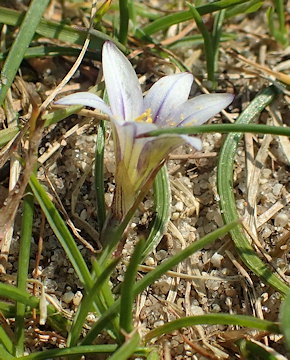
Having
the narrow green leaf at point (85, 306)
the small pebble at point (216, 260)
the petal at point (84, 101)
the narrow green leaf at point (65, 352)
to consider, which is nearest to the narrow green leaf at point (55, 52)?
the petal at point (84, 101)

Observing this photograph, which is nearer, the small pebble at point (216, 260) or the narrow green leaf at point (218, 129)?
the narrow green leaf at point (218, 129)

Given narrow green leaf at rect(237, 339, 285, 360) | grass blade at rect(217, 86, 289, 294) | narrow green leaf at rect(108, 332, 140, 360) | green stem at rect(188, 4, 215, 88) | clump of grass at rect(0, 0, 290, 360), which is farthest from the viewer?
green stem at rect(188, 4, 215, 88)

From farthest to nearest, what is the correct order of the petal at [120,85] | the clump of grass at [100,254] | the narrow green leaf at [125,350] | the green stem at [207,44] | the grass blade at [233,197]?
the green stem at [207,44] < the grass blade at [233,197] < the petal at [120,85] < the clump of grass at [100,254] < the narrow green leaf at [125,350]

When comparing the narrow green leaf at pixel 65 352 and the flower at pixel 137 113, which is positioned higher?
the flower at pixel 137 113

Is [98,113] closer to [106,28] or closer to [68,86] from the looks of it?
[68,86]

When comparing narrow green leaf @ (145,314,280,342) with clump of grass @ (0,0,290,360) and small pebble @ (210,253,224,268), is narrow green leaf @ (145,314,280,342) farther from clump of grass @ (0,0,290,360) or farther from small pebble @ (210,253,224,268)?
small pebble @ (210,253,224,268)

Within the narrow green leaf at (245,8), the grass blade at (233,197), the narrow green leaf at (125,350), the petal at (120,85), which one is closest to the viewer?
the narrow green leaf at (125,350)

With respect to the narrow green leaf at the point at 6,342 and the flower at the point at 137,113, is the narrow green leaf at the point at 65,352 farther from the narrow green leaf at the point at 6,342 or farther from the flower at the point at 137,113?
the flower at the point at 137,113

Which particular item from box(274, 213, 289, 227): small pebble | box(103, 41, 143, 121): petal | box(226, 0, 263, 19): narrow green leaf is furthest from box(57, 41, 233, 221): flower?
box(226, 0, 263, 19): narrow green leaf
